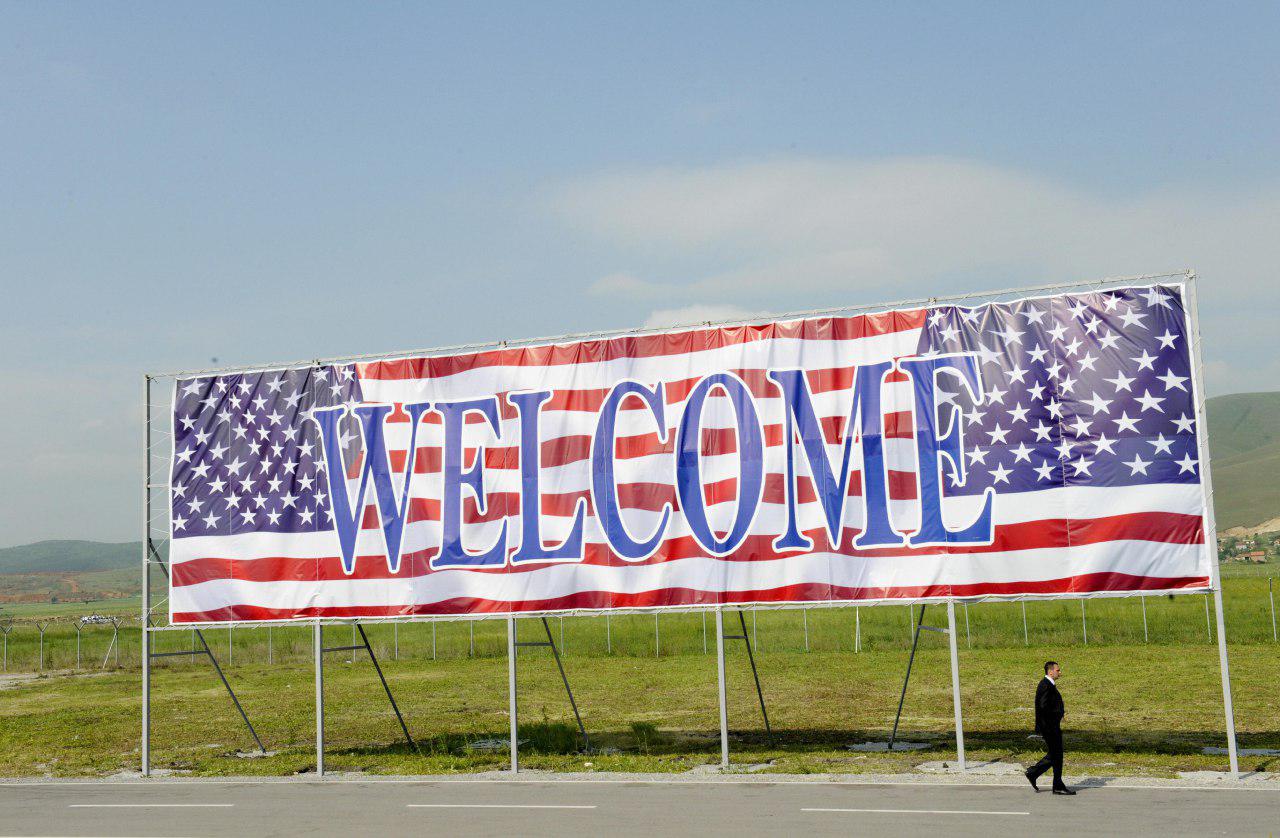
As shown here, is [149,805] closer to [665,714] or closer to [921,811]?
[921,811]

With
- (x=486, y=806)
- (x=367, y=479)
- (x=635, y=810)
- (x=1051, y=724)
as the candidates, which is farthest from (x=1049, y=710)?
(x=367, y=479)

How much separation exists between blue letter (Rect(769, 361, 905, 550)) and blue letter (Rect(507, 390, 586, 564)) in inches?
153

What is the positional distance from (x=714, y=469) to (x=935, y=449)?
406cm

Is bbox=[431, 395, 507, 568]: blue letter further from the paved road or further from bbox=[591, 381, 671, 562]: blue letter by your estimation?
the paved road

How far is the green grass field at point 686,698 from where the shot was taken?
23125 mm

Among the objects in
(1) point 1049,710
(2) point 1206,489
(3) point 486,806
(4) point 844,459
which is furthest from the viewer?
(4) point 844,459

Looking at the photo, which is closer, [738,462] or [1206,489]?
[1206,489]

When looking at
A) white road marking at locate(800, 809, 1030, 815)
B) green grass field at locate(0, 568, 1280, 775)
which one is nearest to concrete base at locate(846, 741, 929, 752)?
green grass field at locate(0, 568, 1280, 775)

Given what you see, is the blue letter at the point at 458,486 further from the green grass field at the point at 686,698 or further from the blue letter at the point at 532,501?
the green grass field at the point at 686,698

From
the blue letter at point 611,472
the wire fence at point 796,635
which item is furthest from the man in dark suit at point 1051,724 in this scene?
the wire fence at point 796,635

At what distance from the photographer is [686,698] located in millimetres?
33938

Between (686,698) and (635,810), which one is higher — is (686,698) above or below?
below

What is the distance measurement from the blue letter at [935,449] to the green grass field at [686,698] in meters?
4.29

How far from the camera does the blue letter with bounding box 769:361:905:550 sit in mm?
20438
